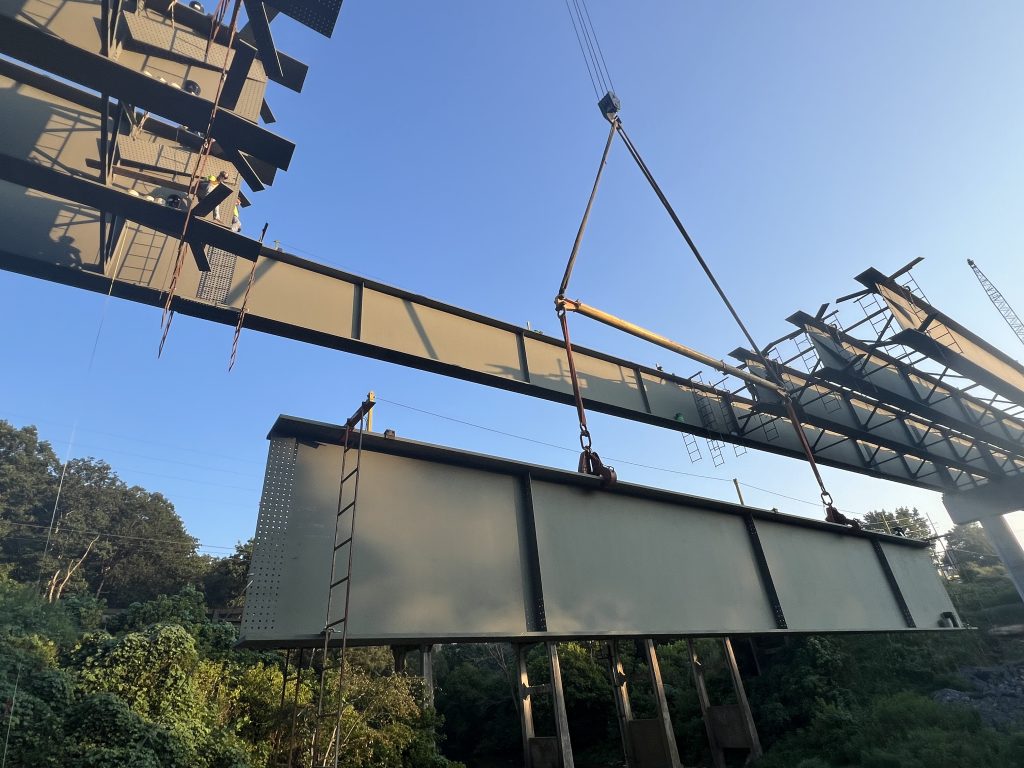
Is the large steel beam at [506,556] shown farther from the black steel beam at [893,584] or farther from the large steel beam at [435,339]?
the large steel beam at [435,339]

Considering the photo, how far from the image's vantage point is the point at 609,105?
1143 centimetres

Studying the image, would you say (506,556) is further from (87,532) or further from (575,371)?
(87,532)

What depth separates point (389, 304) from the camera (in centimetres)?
838

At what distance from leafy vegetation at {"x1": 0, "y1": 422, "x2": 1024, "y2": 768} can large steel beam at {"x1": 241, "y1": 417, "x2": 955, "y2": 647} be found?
1.06 m

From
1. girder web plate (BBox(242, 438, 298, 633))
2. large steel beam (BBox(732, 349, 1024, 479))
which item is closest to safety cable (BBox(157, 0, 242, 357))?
girder web plate (BBox(242, 438, 298, 633))

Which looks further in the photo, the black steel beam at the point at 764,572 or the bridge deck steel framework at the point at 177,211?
the black steel beam at the point at 764,572

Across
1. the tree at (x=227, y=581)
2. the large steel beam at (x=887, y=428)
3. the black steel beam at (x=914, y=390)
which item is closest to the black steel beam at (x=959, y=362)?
the black steel beam at (x=914, y=390)

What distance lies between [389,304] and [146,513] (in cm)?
5037

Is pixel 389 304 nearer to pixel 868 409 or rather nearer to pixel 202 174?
pixel 202 174

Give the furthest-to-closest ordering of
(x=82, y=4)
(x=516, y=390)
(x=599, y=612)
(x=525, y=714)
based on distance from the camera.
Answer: (x=525, y=714) < (x=516, y=390) < (x=82, y=4) < (x=599, y=612)

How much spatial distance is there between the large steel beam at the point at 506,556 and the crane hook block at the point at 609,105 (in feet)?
28.0

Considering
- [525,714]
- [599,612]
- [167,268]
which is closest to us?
[599,612]

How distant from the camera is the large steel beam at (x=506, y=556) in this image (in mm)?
3805

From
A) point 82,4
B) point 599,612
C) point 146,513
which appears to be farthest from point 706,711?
point 146,513
